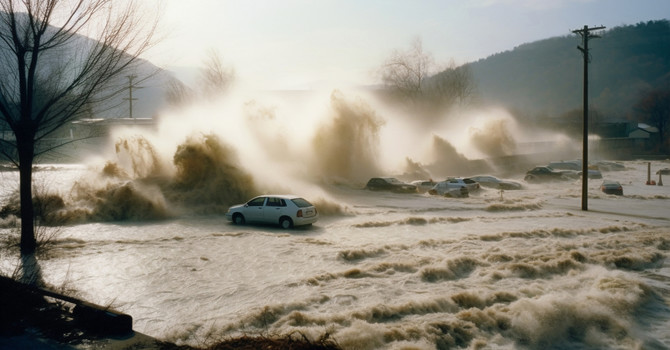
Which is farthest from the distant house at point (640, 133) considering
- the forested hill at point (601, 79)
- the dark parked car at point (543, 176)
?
the dark parked car at point (543, 176)

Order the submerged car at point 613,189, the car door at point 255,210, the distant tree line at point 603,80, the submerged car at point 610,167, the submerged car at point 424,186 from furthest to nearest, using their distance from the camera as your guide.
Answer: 1. the distant tree line at point 603,80
2. the submerged car at point 610,167
3. the submerged car at point 424,186
4. the submerged car at point 613,189
5. the car door at point 255,210

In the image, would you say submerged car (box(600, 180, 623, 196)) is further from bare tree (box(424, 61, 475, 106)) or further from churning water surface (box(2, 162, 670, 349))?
bare tree (box(424, 61, 475, 106))

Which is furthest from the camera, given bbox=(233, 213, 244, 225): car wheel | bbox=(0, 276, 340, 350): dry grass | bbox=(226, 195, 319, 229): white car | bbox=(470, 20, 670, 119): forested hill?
bbox=(470, 20, 670, 119): forested hill

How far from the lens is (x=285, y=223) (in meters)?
20.8

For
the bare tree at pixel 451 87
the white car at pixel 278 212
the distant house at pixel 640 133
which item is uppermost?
the bare tree at pixel 451 87

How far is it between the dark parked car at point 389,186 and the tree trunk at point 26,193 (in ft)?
81.0

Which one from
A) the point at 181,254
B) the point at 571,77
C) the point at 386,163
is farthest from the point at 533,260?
the point at 571,77

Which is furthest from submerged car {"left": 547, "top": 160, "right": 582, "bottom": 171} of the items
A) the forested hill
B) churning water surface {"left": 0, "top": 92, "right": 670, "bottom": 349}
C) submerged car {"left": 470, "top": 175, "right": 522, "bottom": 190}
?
the forested hill

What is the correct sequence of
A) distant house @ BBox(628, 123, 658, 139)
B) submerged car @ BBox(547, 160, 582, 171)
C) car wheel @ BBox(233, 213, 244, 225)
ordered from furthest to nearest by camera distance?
distant house @ BBox(628, 123, 658, 139) → submerged car @ BBox(547, 160, 582, 171) → car wheel @ BBox(233, 213, 244, 225)

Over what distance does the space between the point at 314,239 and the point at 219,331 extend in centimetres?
→ 933

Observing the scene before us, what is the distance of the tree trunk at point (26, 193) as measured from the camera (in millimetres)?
13781

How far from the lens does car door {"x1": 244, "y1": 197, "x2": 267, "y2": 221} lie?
2128 centimetres

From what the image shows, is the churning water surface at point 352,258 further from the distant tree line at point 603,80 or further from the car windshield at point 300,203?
the distant tree line at point 603,80

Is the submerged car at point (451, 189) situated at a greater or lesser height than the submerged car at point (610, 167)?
lesser
